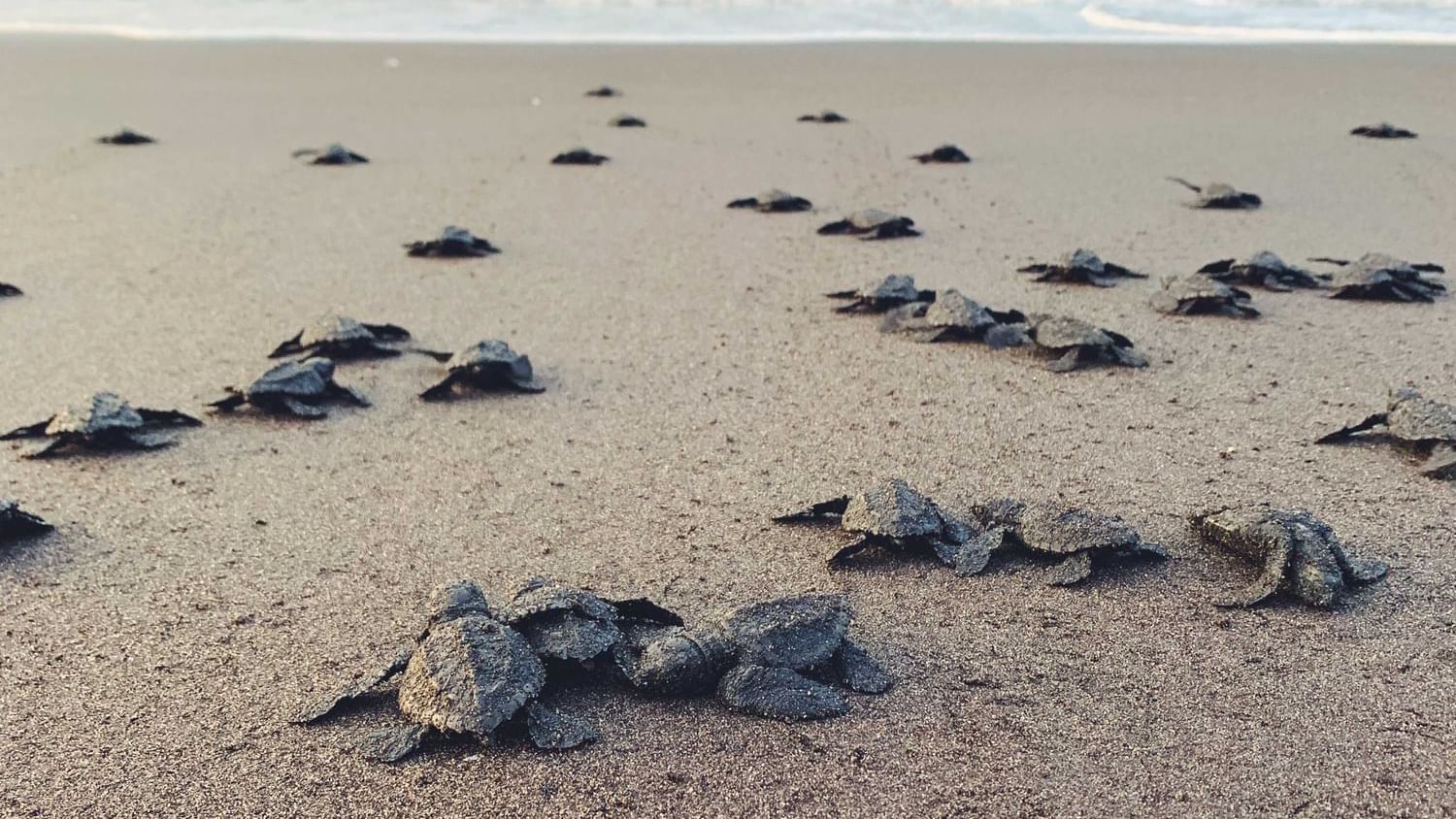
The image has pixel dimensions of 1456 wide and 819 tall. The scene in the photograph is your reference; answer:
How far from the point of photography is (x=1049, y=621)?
9.79ft

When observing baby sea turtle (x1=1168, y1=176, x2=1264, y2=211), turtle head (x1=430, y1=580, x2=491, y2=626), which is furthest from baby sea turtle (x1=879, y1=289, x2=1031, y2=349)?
turtle head (x1=430, y1=580, x2=491, y2=626)

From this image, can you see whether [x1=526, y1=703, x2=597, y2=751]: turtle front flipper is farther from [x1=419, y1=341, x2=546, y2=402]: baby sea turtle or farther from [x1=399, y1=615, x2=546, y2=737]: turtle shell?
[x1=419, y1=341, x2=546, y2=402]: baby sea turtle

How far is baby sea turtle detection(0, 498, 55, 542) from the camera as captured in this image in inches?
129

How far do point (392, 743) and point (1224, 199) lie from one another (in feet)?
18.7

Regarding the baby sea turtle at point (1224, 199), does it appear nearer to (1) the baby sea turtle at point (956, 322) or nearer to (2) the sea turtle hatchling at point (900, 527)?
(1) the baby sea turtle at point (956, 322)

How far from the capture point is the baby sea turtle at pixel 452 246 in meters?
6.14

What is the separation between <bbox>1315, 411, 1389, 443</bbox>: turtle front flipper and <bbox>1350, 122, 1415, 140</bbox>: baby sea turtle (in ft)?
16.6

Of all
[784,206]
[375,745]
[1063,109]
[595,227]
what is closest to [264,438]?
[375,745]

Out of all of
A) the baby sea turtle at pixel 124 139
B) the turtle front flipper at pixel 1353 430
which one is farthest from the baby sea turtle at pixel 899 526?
the baby sea turtle at pixel 124 139

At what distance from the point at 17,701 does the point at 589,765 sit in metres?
1.21

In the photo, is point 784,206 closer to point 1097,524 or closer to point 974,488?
point 974,488

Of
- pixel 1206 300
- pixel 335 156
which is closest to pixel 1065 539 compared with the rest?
pixel 1206 300

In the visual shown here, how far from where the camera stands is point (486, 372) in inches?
175

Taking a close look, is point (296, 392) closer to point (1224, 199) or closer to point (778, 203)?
point (778, 203)
